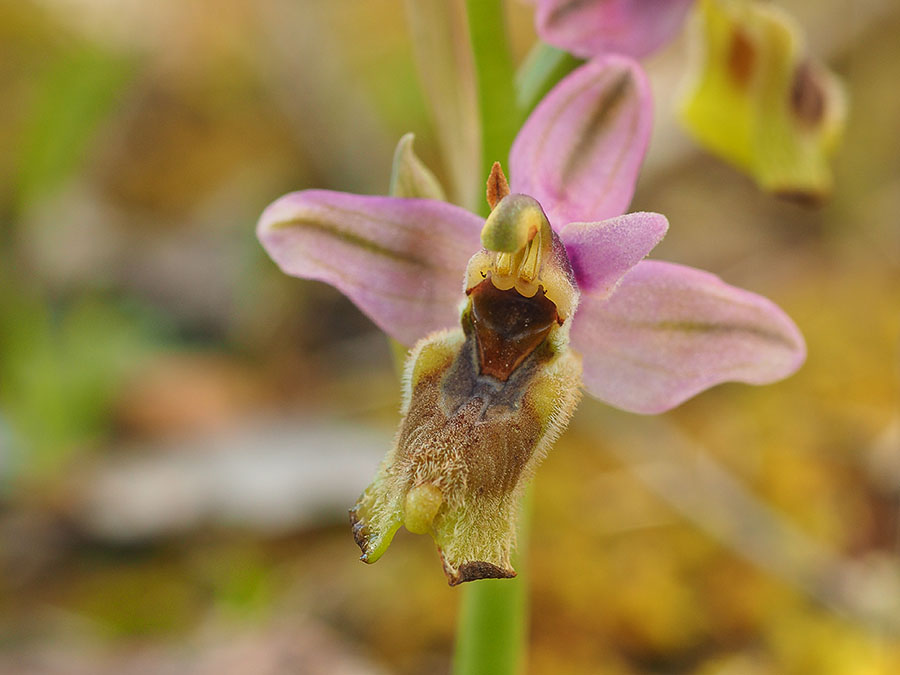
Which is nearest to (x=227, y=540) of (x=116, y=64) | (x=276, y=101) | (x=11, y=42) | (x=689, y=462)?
(x=689, y=462)

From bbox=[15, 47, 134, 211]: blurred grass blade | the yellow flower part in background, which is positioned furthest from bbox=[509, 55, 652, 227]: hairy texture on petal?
bbox=[15, 47, 134, 211]: blurred grass blade

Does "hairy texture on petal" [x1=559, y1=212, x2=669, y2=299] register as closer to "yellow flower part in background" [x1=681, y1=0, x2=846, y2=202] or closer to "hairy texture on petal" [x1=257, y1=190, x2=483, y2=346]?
"hairy texture on petal" [x1=257, y1=190, x2=483, y2=346]

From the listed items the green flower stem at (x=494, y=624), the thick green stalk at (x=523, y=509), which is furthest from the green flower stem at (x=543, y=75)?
the green flower stem at (x=494, y=624)

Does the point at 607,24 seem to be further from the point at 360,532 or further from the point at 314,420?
the point at 314,420

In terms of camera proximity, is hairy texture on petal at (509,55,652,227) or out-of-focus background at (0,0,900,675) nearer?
hairy texture on petal at (509,55,652,227)

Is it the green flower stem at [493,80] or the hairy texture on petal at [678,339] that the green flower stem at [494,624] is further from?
the green flower stem at [493,80]

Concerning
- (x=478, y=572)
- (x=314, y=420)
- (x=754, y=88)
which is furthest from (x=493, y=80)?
(x=314, y=420)
